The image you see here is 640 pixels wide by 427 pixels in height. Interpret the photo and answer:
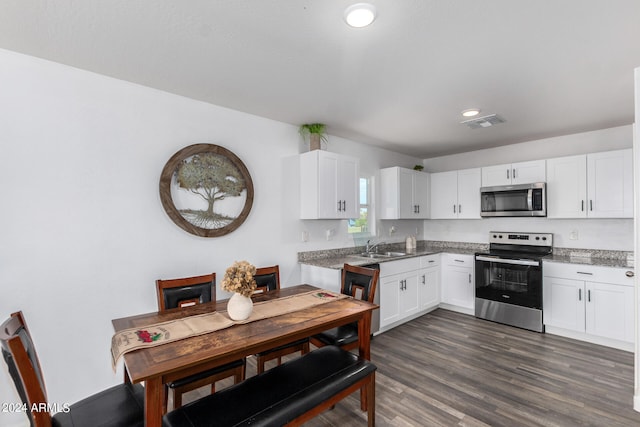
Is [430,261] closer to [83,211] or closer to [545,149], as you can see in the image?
[545,149]

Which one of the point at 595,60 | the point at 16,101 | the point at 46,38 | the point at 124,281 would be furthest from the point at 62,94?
the point at 595,60

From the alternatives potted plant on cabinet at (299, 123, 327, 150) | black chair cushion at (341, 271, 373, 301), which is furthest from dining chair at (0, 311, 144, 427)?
potted plant on cabinet at (299, 123, 327, 150)

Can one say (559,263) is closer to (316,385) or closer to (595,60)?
(595,60)

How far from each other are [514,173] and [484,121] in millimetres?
1264

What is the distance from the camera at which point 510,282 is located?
12.8 feet

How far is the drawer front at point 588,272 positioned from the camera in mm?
3199

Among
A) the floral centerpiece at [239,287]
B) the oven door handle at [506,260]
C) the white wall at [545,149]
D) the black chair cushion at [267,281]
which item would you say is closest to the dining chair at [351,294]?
the black chair cushion at [267,281]

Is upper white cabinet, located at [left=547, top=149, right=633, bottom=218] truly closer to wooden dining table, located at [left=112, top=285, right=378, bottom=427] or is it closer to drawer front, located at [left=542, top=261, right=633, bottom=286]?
drawer front, located at [left=542, top=261, right=633, bottom=286]

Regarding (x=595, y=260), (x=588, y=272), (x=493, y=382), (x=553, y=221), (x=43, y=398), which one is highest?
(x=553, y=221)

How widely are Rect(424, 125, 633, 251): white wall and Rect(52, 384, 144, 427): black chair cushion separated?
4867 mm

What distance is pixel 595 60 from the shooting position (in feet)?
6.95

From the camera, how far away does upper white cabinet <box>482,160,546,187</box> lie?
3.99 m

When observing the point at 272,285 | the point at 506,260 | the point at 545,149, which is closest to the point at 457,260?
the point at 506,260

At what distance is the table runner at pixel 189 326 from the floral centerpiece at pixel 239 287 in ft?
0.19
